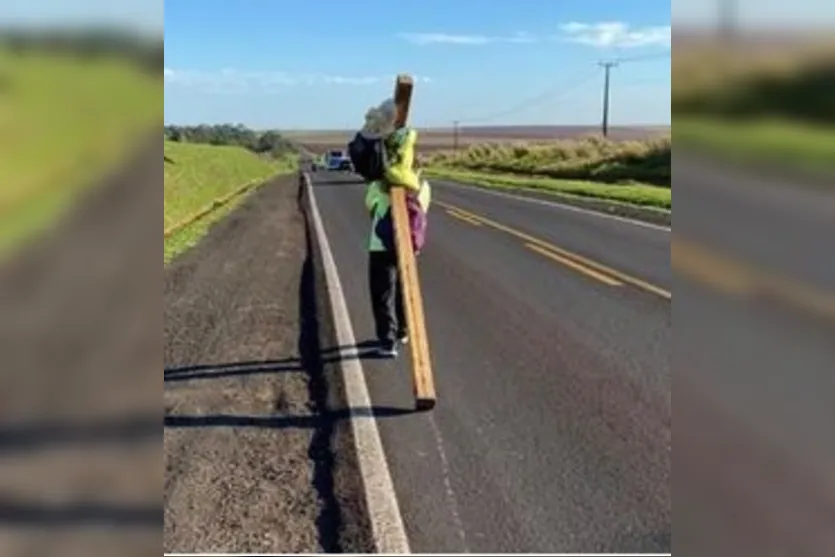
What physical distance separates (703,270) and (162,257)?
0.33 metres

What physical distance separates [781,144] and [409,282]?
1901mm

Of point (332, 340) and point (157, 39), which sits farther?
point (332, 340)

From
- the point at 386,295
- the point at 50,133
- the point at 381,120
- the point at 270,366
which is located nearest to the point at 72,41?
the point at 50,133

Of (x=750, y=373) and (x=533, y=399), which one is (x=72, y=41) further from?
(x=533, y=399)

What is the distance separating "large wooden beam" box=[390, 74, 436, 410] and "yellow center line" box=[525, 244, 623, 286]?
2961 millimetres

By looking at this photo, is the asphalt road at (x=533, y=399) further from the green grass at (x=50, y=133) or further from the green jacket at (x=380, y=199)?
the green grass at (x=50, y=133)

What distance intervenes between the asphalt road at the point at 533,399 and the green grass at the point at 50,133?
1.23 ft

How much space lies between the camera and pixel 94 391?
2.07ft

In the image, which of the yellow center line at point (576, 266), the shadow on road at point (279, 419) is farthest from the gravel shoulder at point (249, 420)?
Answer: the yellow center line at point (576, 266)

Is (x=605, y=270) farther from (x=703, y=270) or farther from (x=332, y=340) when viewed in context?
(x=703, y=270)

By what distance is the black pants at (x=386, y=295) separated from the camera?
3.89 metres

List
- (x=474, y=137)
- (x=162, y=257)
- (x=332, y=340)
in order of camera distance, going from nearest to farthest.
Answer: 1. (x=162, y=257)
2. (x=474, y=137)
3. (x=332, y=340)

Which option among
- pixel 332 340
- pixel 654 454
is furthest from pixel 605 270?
pixel 654 454

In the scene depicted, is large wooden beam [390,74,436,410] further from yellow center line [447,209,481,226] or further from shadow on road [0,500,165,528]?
yellow center line [447,209,481,226]
